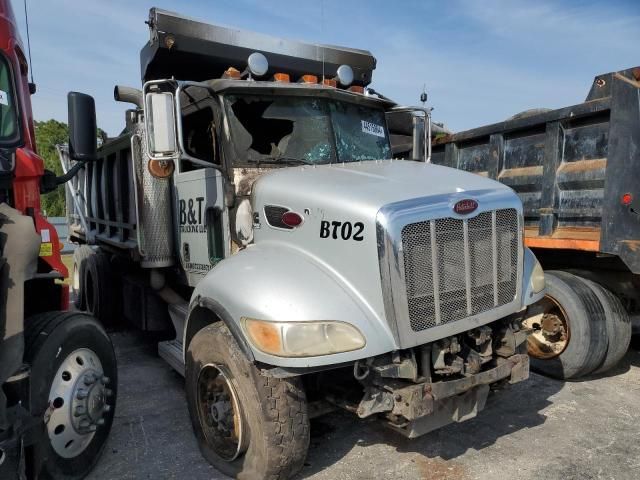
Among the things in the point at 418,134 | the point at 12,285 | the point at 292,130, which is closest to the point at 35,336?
the point at 12,285

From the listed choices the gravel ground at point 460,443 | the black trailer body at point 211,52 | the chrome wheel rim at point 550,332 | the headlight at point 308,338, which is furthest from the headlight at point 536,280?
the black trailer body at point 211,52

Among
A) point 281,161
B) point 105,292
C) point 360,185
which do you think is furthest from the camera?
point 105,292

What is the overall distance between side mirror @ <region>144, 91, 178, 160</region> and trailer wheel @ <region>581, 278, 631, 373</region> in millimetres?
4067

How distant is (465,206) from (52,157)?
22.7 metres

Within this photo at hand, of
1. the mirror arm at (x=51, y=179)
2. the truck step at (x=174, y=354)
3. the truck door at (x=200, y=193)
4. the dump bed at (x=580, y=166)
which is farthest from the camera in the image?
the dump bed at (x=580, y=166)

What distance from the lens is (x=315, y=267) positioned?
10.00ft

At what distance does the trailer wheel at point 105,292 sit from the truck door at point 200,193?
2534 millimetres

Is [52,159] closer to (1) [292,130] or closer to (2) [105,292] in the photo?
(2) [105,292]

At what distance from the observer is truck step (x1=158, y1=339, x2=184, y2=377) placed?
4184 millimetres

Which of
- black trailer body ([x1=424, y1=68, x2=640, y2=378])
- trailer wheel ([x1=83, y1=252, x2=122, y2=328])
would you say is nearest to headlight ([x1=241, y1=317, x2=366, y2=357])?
black trailer body ([x1=424, y1=68, x2=640, y2=378])

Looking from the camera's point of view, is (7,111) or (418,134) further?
(418,134)

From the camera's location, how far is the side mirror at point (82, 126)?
3.44m

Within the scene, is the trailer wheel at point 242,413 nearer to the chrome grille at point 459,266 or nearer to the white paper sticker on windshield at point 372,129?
the chrome grille at point 459,266

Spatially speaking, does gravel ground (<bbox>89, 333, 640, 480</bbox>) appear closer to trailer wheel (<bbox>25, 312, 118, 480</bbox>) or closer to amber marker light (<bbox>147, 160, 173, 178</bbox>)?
trailer wheel (<bbox>25, 312, 118, 480</bbox>)
